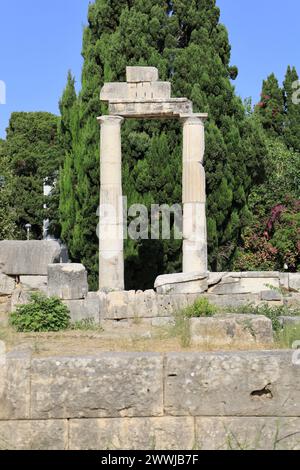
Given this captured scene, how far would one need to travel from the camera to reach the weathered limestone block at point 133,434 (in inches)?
215

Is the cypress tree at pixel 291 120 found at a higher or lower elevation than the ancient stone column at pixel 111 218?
higher

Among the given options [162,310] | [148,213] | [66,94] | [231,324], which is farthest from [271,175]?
[231,324]

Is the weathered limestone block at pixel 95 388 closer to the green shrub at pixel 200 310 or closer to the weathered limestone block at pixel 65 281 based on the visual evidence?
the green shrub at pixel 200 310

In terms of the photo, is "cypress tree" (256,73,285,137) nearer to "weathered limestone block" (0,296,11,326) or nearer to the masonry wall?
"weathered limestone block" (0,296,11,326)

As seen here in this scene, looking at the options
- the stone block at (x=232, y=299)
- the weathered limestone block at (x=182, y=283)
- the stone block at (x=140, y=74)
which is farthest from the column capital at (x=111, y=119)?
the stone block at (x=232, y=299)

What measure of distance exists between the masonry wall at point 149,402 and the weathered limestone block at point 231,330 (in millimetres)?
2259

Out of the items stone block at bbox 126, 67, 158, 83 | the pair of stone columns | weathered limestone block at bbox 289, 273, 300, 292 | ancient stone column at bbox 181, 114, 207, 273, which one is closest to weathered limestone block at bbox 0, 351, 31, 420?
the pair of stone columns

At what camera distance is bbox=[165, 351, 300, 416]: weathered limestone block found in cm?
551

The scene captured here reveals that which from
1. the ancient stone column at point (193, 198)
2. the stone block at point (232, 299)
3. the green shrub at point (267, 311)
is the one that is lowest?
the green shrub at point (267, 311)

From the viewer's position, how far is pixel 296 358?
18.4ft

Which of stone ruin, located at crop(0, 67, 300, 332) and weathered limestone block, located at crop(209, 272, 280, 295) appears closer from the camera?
stone ruin, located at crop(0, 67, 300, 332)

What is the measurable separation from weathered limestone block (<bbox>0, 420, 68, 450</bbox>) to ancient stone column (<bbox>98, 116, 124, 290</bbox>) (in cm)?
1064

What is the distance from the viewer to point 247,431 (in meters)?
5.49
